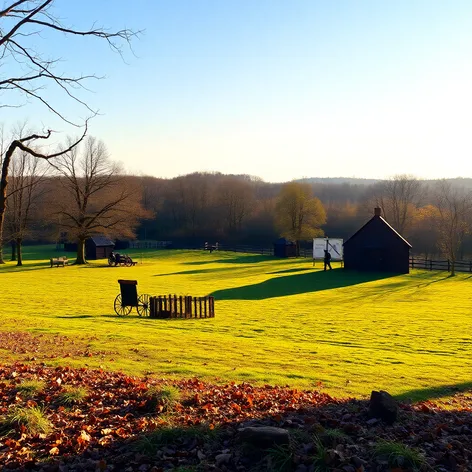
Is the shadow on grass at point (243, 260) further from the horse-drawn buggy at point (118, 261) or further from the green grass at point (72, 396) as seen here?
the green grass at point (72, 396)

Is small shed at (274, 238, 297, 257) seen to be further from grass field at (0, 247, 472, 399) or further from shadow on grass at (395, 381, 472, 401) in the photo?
shadow on grass at (395, 381, 472, 401)

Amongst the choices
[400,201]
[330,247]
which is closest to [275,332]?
[330,247]

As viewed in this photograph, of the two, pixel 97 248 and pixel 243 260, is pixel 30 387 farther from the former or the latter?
pixel 97 248

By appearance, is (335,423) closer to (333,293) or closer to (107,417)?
(107,417)

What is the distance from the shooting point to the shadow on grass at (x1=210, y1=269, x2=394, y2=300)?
36594mm

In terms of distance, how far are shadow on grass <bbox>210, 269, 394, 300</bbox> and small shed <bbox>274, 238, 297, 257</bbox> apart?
73.6 feet

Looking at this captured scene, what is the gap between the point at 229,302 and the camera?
32094 mm

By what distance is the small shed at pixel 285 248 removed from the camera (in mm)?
78812

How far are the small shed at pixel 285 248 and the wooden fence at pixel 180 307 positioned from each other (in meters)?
54.1

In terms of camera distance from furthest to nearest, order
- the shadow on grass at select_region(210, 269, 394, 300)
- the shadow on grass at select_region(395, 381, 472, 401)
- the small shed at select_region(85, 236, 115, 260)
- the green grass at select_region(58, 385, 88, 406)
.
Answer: the small shed at select_region(85, 236, 115, 260)
the shadow on grass at select_region(210, 269, 394, 300)
the shadow on grass at select_region(395, 381, 472, 401)
the green grass at select_region(58, 385, 88, 406)

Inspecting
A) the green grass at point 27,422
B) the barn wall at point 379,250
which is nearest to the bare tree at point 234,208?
the barn wall at point 379,250

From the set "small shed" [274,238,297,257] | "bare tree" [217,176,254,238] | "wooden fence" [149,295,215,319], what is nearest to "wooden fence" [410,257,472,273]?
"small shed" [274,238,297,257]

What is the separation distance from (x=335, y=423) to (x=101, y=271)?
5297 centimetres

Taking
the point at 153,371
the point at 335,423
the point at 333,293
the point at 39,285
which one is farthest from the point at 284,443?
the point at 39,285
